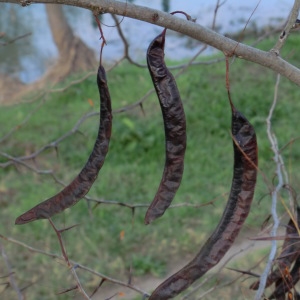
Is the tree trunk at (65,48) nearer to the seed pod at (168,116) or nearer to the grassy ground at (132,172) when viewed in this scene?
the grassy ground at (132,172)

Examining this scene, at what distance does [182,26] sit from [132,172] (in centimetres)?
346

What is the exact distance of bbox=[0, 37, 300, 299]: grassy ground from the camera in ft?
10.8

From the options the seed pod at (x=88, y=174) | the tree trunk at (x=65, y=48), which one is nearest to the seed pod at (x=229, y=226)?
the seed pod at (x=88, y=174)

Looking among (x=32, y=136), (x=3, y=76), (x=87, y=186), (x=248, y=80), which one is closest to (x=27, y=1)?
(x=87, y=186)

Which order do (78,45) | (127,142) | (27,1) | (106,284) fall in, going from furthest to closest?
(78,45)
(127,142)
(106,284)
(27,1)

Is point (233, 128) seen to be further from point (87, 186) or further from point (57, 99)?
point (57, 99)

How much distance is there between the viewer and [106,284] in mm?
3057

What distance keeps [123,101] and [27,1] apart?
14.3ft

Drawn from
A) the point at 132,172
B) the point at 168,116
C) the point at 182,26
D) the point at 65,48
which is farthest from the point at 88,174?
the point at 65,48

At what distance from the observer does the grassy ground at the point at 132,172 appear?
130 inches

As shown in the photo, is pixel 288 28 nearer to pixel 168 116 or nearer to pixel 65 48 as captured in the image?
pixel 168 116

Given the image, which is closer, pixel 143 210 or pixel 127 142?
pixel 143 210

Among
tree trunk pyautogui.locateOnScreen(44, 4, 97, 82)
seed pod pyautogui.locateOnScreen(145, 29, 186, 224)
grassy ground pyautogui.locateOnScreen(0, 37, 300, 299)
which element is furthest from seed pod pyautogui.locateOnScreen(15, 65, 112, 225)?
tree trunk pyautogui.locateOnScreen(44, 4, 97, 82)

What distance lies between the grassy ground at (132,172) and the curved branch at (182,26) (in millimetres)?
1754
